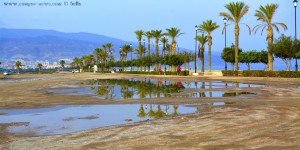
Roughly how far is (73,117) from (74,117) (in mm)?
39

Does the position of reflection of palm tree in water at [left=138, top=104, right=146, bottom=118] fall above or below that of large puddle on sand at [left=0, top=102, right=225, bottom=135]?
above

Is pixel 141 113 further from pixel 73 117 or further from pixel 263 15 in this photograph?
pixel 263 15

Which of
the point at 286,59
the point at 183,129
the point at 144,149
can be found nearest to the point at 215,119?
the point at 183,129

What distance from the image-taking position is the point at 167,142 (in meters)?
8.33

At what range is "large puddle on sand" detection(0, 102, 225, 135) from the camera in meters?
11.3

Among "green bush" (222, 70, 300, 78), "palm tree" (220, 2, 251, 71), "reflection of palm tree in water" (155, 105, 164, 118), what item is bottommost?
"reflection of palm tree in water" (155, 105, 164, 118)

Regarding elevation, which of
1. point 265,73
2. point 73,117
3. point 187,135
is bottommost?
point 73,117

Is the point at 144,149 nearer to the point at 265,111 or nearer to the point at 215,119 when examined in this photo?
the point at 215,119

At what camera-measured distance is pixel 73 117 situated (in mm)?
13617

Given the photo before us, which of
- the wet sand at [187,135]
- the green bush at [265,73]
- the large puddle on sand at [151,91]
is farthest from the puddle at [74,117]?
the green bush at [265,73]

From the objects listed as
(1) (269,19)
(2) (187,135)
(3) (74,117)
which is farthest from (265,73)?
(2) (187,135)

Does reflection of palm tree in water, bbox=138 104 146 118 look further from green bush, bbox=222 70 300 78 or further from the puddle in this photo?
green bush, bbox=222 70 300 78

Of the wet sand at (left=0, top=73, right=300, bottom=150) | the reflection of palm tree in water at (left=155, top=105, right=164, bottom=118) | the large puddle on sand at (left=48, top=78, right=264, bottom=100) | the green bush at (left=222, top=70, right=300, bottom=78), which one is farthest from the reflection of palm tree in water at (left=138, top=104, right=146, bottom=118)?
the green bush at (left=222, top=70, right=300, bottom=78)

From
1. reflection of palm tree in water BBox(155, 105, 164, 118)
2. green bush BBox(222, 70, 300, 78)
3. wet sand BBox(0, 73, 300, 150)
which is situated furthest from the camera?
green bush BBox(222, 70, 300, 78)
